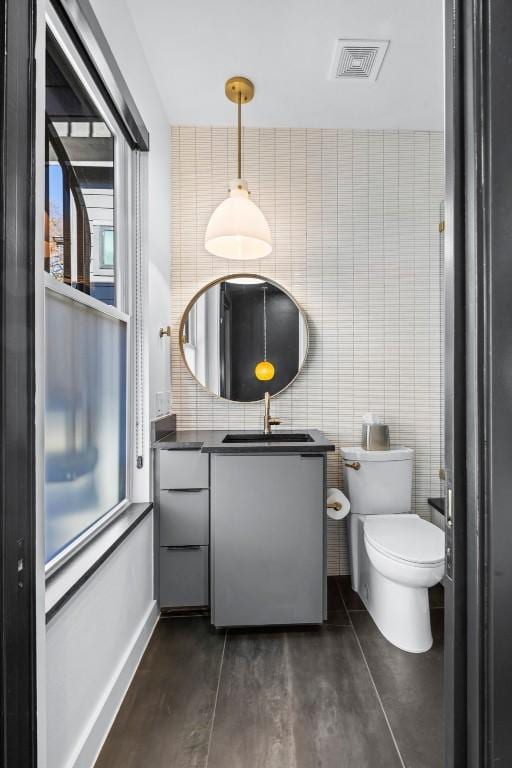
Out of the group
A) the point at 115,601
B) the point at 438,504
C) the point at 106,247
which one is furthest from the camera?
the point at 438,504

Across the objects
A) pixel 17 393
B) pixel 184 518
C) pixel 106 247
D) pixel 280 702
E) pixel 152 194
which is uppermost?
pixel 152 194

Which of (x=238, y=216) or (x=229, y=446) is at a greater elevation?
(x=238, y=216)

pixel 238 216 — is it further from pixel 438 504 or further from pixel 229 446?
pixel 438 504

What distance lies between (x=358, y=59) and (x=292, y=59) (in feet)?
1.00

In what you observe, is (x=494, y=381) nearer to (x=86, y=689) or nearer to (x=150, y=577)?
(x=86, y=689)

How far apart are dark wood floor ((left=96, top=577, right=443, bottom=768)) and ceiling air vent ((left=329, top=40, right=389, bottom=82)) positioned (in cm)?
264

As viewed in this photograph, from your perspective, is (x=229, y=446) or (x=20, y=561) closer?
(x=20, y=561)

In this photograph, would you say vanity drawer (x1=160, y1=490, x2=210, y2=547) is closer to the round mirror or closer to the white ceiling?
the round mirror

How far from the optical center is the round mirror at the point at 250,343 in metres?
2.73

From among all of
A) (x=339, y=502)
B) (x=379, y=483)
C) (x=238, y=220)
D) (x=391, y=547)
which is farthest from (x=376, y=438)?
(x=238, y=220)

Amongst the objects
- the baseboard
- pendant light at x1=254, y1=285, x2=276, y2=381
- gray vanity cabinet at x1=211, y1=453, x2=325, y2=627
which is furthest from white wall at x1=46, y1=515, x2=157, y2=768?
pendant light at x1=254, y1=285, x2=276, y2=381

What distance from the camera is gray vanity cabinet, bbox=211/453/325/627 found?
2125 millimetres

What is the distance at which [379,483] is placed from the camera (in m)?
2.53

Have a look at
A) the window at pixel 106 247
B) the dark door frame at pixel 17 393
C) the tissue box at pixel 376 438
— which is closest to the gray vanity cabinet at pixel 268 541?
the tissue box at pixel 376 438
